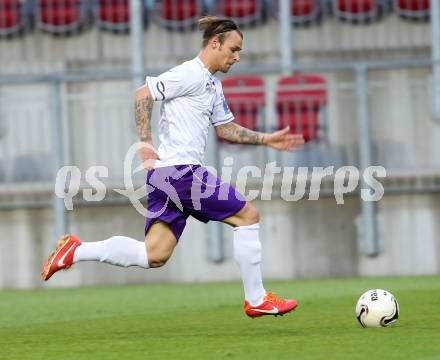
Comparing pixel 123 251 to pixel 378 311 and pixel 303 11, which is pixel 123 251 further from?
pixel 303 11

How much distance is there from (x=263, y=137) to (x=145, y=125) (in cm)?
98

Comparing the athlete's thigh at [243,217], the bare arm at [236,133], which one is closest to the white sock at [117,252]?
the athlete's thigh at [243,217]

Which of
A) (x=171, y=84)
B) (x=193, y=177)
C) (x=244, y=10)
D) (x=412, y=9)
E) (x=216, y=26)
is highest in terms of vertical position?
(x=244, y=10)

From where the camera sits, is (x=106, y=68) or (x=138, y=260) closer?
(x=138, y=260)

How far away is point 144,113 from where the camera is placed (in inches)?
343

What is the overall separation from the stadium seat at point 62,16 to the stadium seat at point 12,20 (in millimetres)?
187

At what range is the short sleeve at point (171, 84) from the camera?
28.9 feet

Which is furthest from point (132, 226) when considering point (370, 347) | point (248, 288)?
point (370, 347)

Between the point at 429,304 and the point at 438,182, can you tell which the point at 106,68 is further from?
the point at 429,304

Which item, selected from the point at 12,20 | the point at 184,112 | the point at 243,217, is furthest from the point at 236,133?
the point at 12,20

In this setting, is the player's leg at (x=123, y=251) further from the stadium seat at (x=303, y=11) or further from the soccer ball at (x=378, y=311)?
the stadium seat at (x=303, y=11)

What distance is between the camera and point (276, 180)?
47.2 feet

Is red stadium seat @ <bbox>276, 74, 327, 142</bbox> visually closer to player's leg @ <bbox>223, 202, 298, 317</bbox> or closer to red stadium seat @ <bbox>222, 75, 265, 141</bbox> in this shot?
red stadium seat @ <bbox>222, 75, 265, 141</bbox>

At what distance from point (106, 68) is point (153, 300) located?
18.6 feet
